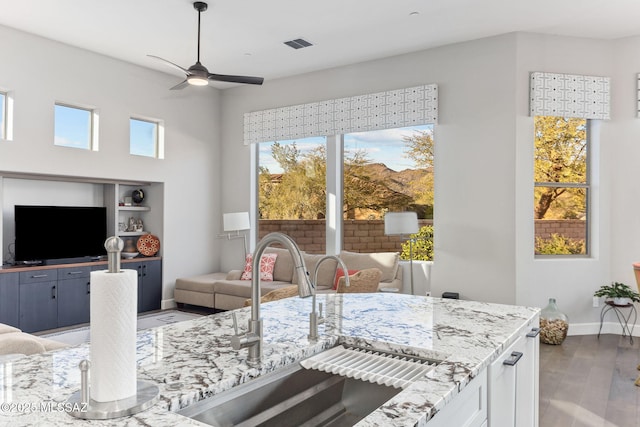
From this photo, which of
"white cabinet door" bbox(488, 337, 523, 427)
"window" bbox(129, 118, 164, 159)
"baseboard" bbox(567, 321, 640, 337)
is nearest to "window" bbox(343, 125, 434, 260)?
"baseboard" bbox(567, 321, 640, 337)

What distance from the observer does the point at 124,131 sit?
6109 mm

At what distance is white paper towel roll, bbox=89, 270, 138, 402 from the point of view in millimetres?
938

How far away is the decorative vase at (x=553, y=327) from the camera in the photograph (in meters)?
4.63

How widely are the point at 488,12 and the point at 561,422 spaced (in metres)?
3.61

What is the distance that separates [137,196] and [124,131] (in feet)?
3.14

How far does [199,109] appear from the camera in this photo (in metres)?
7.12

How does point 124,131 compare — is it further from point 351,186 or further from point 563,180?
point 563,180

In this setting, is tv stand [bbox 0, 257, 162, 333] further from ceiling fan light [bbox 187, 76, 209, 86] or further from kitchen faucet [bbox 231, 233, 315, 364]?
kitchen faucet [bbox 231, 233, 315, 364]

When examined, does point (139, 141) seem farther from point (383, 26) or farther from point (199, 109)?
point (383, 26)

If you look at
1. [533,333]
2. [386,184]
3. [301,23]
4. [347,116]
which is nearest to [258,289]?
[533,333]

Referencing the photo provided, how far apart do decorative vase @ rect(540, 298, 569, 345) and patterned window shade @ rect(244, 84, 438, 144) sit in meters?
2.41

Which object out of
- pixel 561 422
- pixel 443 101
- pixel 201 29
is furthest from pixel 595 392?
pixel 201 29

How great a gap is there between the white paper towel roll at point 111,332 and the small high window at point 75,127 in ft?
17.7

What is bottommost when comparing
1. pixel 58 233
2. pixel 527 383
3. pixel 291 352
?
pixel 527 383
